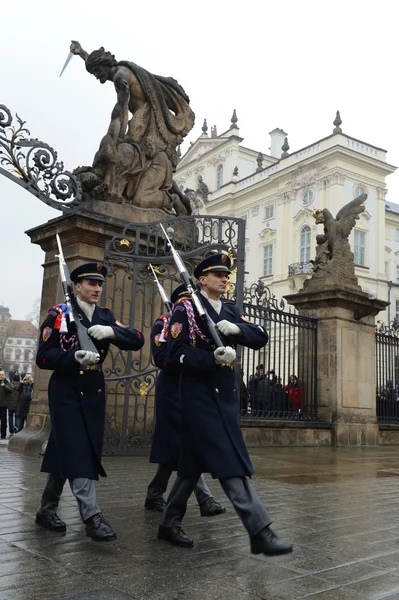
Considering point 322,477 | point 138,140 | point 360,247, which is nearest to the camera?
point 322,477

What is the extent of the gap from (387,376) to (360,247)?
25266 mm

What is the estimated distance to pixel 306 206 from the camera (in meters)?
39.2

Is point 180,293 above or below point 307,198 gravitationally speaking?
below

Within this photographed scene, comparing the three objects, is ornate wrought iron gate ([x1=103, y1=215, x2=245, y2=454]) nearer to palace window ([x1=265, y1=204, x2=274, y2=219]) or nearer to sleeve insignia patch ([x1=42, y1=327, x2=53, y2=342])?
sleeve insignia patch ([x1=42, y1=327, x2=53, y2=342])

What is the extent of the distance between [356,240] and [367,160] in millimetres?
4850

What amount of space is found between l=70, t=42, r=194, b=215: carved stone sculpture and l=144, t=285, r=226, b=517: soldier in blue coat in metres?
5.07

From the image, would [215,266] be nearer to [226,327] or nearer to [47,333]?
[226,327]

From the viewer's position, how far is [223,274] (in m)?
4.42

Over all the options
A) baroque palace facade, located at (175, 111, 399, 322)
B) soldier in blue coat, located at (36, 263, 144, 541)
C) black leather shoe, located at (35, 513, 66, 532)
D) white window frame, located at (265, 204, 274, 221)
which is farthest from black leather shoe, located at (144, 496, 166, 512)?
white window frame, located at (265, 204, 274, 221)

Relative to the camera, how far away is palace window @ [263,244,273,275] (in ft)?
136

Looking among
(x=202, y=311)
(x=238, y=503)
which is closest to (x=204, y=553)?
(x=238, y=503)

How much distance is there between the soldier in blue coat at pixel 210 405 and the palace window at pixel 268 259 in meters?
37.1

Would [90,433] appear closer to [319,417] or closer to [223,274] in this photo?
[223,274]

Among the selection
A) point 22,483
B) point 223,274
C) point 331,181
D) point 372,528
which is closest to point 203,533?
point 372,528
